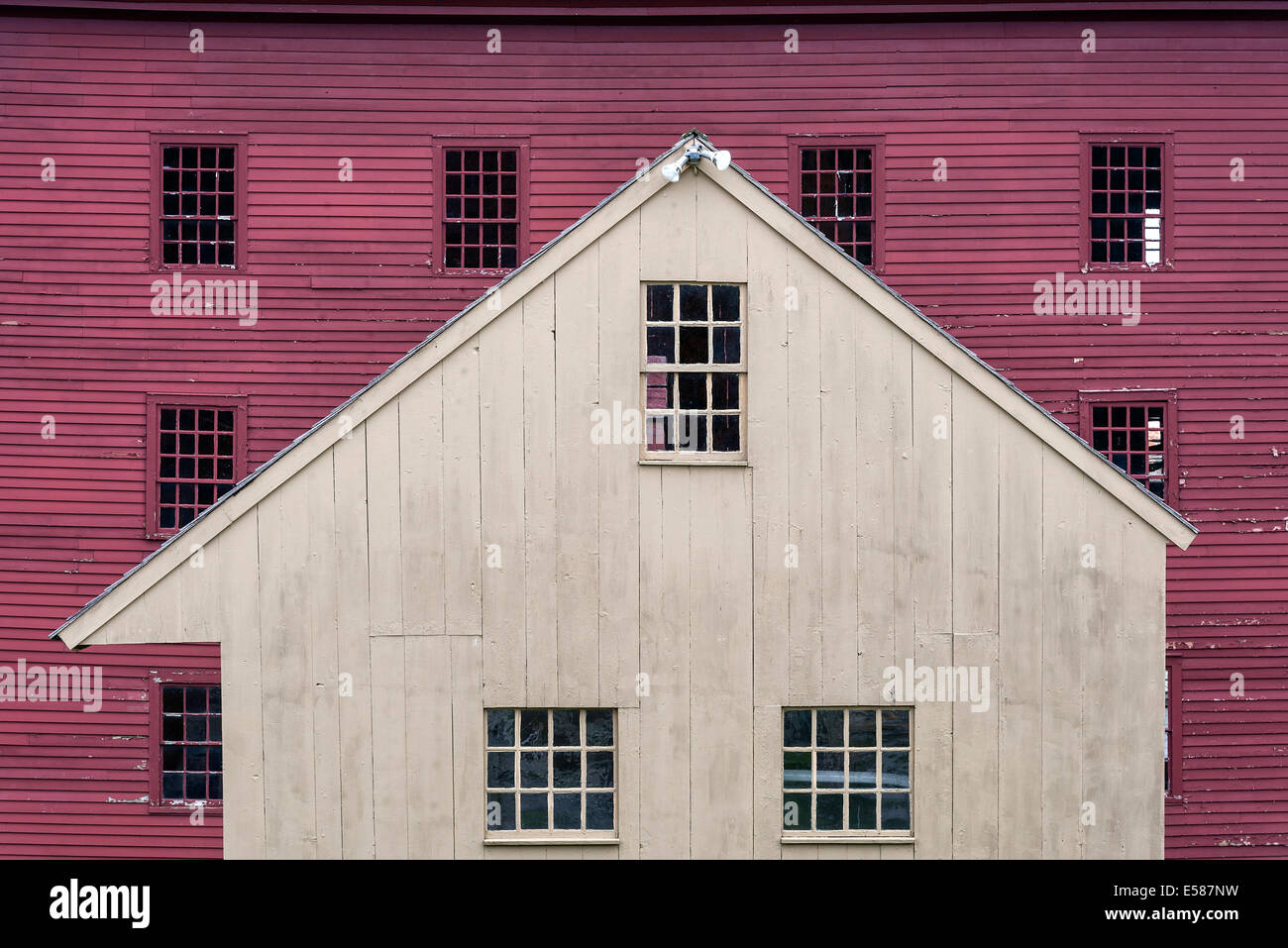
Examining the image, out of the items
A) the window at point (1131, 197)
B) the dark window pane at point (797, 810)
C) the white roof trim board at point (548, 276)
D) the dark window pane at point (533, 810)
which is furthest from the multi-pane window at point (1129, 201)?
the dark window pane at point (533, 810)

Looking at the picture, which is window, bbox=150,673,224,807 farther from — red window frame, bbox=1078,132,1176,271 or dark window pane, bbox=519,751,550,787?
red window frame, bbox=1078,132,1176,271

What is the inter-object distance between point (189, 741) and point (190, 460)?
3779 millimetres

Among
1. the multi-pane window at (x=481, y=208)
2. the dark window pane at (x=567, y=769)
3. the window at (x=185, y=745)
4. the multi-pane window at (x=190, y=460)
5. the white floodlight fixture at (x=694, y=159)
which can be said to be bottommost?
the window at (x=185, y=745)

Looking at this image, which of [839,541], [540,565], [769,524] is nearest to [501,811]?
[540,565]

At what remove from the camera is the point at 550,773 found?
11.1 meters

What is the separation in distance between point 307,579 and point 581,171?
7367mm

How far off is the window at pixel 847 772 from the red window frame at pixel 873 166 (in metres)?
6.89

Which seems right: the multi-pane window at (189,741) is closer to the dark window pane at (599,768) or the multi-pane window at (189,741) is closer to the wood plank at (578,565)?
the dark window pane at (599,768)

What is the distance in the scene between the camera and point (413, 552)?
1098cm

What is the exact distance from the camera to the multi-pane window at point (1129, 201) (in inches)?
628

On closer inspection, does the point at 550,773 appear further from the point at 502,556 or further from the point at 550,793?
the point at 502,556

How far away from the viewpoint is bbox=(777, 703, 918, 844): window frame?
36.4 ft

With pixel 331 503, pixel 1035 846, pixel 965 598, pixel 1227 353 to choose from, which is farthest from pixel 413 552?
pixel 1227 353

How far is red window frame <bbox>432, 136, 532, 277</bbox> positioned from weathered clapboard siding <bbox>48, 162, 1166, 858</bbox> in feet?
17.1
